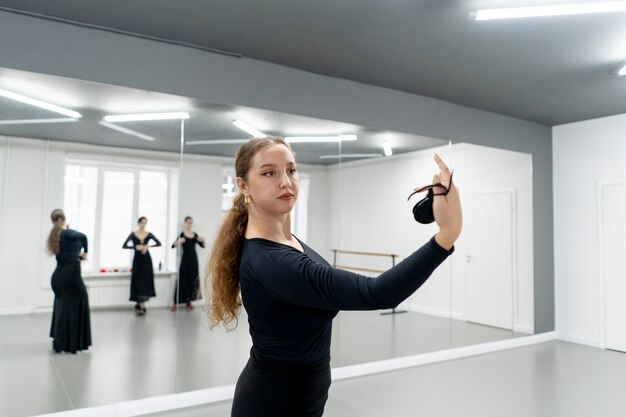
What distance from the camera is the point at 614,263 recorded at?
17.9 feet

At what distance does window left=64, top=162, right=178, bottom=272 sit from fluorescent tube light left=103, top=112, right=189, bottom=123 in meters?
0.34

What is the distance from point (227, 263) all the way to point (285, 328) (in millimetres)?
279

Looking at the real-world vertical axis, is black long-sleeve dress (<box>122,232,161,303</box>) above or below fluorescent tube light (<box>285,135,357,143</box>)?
below

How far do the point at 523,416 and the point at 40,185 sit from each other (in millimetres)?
3812

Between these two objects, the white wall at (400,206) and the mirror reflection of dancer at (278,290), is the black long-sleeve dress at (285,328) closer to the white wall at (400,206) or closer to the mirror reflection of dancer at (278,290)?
the mirror reflection of dancer at (278,290)

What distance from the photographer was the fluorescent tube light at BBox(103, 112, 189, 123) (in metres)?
3.31

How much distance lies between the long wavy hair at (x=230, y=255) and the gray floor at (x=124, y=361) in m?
2.43

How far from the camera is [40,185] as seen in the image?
10.2 ft

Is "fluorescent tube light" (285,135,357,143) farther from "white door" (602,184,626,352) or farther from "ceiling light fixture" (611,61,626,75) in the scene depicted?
"white door" (602,184,626,352)

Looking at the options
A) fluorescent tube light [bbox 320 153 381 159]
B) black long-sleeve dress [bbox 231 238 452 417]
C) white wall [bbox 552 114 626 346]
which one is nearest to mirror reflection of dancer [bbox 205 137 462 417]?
black long-sleeve dress [bbox 231 238 452 417]

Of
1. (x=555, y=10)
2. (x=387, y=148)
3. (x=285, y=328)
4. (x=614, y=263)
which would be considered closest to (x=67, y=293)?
(x=285, y=328)

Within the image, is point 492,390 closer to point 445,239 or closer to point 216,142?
point 216,142

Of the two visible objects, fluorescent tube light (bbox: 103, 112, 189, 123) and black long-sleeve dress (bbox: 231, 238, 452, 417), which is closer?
black long-sleeve dress (bbox: 231, 238, 452, 417)

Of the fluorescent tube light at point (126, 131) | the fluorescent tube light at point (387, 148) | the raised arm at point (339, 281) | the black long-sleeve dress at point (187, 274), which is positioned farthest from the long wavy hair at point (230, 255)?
the fluorescent tube light at point (387, 148)
